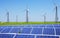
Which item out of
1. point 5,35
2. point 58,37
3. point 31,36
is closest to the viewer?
point 58,37

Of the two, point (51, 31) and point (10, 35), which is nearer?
point (10, 35)

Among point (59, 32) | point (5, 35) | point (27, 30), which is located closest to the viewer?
point (5, 35)

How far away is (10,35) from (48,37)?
274 centimetres

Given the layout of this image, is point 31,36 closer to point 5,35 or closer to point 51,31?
point 5,35

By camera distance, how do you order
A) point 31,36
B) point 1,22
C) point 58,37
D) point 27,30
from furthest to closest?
1. point 1,22
2. point 27,30
3. point 31,36
4. point 58,37

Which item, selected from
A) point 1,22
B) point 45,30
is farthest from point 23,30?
point 1,22

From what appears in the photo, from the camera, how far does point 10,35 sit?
33.6ft

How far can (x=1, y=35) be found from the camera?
10.6m

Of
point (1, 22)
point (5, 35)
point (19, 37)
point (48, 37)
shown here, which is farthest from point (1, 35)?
point (1, 22)

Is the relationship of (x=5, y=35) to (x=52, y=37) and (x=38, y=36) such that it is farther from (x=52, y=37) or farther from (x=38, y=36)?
(x=52, y=37)

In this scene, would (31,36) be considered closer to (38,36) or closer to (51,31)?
(38,36)

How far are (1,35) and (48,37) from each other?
11.5 ft

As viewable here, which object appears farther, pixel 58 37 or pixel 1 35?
pixel 1 35

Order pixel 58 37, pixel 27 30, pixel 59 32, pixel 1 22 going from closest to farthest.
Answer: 1. pixel 58 37
2. pixel 59 32
3. pixel 27 30
4. pixel 1 22
